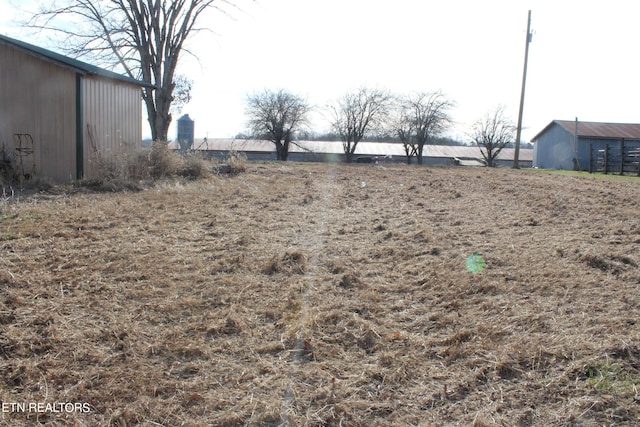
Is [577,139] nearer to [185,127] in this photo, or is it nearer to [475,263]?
[185,127]

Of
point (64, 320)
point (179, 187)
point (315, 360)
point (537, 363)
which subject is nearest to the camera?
point (537, 363)

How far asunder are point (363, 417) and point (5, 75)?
12255mm

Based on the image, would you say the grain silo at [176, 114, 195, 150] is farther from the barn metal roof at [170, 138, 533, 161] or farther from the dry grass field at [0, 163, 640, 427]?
the dry grass field at [0, 163, 640, 427]

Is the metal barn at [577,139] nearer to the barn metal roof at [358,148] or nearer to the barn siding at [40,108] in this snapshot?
the barn metal roof at [358,148]

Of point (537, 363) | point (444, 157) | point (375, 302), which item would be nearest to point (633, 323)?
point (537, 363)

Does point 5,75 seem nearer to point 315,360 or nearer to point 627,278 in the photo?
point 315,360

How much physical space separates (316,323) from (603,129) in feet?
138

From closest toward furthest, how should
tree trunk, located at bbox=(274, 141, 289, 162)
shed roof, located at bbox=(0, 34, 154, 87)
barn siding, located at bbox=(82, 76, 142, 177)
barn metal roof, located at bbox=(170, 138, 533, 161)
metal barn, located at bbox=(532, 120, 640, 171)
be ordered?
shed roof, located at bbox=(0, 34, 154, 87), barn siding, located at bbox=(82, 76, 142, 177), metal barn, located at bbox=(532, 120, 640, 171), tree trunk, located at bbox=(274, 141, 289, 162), barn metal roof, located at bbox=(170, 138, 533, 161)

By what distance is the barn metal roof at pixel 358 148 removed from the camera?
5008cm

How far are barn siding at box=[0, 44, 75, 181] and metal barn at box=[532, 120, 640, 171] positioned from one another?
1331 inches

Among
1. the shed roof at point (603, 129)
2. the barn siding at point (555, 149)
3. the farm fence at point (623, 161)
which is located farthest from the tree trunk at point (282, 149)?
the farm fence at point (623, 161)

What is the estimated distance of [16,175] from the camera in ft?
34.0

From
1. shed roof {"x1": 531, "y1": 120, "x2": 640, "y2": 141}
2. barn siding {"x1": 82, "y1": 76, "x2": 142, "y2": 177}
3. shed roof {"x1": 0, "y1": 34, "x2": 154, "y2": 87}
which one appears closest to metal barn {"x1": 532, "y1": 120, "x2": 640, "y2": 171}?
shed roof {"x1": 531, "y1": 120, "x2": 640, "y2": 141}

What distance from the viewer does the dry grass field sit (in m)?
2.42
